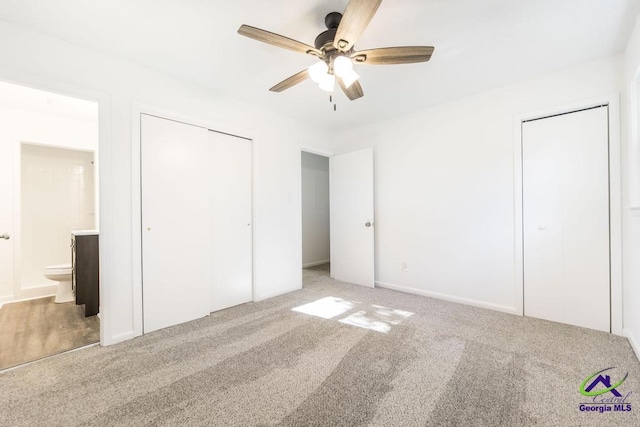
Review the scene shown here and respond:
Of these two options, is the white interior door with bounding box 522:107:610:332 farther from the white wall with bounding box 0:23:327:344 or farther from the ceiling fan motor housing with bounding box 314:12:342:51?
the white wall with bounding box 0:23:327:344

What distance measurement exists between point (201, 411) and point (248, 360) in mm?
504

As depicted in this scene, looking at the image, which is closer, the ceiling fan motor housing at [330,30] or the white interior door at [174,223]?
the ceiling fan motor housing at [330,30]

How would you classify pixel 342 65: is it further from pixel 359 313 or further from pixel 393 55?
pixel 359 313

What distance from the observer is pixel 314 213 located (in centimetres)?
570

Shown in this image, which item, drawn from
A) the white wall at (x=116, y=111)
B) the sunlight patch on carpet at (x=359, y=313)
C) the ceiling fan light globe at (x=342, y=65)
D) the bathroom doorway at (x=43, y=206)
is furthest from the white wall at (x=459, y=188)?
the bathroom doorway at (x=43, y=206)

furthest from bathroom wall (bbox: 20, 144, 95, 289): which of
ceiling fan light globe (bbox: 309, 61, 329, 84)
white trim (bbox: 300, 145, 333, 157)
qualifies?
ceiling fan light globe (bbox: 309, 61, 329, 84)

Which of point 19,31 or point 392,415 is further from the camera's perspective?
point 19,31

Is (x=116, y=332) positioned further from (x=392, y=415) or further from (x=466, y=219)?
(x=466, y=219)

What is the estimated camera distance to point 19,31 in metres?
1.84

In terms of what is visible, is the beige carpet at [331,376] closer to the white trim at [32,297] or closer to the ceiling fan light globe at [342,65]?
the ceiling fan light globe at [342,65]

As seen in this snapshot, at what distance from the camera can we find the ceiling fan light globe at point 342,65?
1715 millimetres

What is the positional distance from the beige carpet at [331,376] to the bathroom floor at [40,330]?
239mm

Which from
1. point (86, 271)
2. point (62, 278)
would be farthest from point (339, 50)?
point (62, 278)

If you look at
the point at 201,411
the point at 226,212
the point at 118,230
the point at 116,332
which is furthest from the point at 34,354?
the point at 226,212
